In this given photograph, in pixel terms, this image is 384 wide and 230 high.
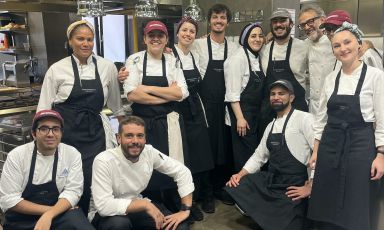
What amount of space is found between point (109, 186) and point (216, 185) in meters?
1.35

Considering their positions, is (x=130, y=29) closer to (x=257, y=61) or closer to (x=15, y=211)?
(x=257, y=61)

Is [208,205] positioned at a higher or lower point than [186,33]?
lower

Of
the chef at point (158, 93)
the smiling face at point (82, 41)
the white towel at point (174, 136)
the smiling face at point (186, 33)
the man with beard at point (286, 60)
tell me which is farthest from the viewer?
the man with beard at point (286, 60)

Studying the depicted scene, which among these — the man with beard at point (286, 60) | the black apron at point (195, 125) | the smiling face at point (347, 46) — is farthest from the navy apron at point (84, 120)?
the smiling face at point (347, 46)

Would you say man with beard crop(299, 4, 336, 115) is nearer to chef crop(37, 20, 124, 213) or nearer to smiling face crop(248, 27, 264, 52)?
smiling face crop(248, 27, 264, 52)

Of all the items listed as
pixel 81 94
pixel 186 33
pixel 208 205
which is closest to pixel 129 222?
pixel 81 94

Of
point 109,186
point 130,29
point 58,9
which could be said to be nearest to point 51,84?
point 109,186

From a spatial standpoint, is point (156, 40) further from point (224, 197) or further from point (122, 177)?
point (224, 197)

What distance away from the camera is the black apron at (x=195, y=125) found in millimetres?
2695

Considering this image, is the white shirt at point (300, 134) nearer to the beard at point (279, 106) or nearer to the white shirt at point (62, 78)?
the beard at point (279, 106)

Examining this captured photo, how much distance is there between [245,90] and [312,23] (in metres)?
0.66

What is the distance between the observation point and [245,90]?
2.84m

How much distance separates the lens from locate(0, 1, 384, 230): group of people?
2016 millimetres

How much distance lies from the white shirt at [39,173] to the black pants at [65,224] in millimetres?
78
